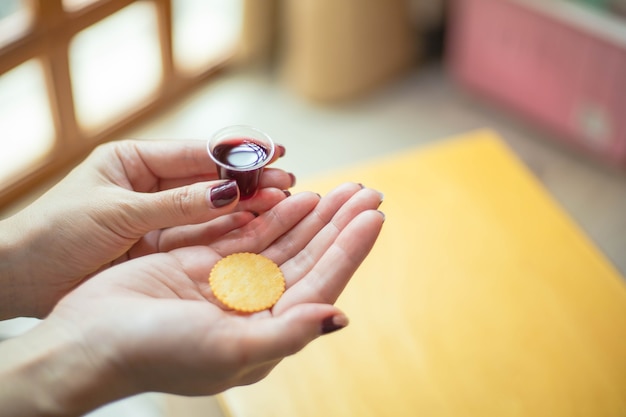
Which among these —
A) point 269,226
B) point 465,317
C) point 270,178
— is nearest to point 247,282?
point 269,226

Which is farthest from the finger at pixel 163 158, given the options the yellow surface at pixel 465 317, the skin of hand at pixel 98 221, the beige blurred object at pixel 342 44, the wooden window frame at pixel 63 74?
the beige blurred object at pixel 342 44

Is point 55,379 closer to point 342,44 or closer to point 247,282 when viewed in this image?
point 247,282

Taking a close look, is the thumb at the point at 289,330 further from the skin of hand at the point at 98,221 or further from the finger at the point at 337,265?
the skin of hand at the point at 98,221

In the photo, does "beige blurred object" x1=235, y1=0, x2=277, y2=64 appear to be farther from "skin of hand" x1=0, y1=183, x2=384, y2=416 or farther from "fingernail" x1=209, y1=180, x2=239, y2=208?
"skin of hand" x1=0, y1=183, x2=384, y2=416

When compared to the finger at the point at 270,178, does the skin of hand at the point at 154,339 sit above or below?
below

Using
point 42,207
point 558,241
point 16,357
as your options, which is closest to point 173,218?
point 42,207

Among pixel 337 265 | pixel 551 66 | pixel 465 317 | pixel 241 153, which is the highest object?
pixel 241 153
